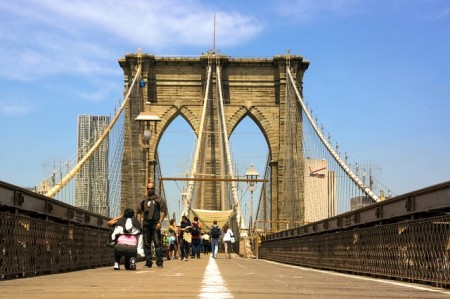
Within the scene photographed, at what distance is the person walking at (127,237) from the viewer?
1470cm

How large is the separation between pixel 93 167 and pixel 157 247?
25758mm

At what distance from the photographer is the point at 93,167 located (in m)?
42.4

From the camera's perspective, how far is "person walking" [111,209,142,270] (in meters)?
14.7

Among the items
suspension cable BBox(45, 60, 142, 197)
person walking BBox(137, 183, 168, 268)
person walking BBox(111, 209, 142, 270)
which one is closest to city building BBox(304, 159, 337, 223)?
suspension cable BBox(45, 60, 142, 197)

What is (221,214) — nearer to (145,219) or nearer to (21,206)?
(145,219)

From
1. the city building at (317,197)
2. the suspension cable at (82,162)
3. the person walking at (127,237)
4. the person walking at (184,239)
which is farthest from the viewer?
the city building at (317,197)

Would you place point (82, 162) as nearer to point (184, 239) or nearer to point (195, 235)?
point (195, 235)

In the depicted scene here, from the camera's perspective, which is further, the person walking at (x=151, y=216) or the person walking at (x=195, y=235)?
the person walking at (x=195, y=235)

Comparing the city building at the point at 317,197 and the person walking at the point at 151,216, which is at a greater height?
the city building at the point at 317,197

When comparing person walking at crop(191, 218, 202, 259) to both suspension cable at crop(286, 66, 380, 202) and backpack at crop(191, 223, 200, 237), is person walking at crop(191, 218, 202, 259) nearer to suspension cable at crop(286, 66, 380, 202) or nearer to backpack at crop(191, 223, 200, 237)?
backpack at crop(191, 223, 200, 237)

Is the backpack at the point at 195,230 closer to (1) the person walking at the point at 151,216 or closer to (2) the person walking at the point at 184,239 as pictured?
(2) the person walking at the point at 184,239

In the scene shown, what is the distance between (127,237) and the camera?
48.2 ft

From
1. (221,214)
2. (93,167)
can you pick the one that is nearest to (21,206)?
(93,167)

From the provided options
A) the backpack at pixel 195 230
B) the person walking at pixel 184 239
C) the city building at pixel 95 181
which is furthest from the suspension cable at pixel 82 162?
the backpack at pixel 195 230
